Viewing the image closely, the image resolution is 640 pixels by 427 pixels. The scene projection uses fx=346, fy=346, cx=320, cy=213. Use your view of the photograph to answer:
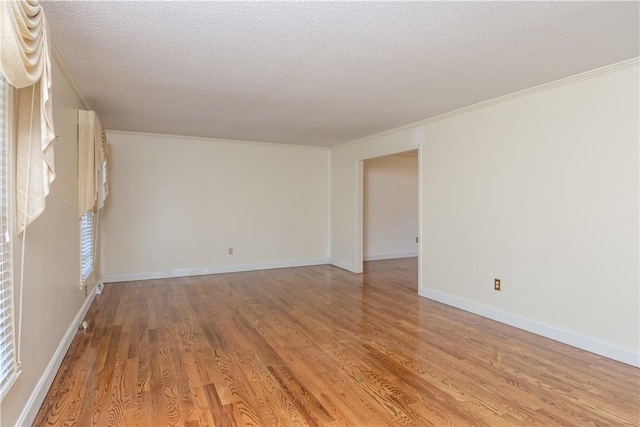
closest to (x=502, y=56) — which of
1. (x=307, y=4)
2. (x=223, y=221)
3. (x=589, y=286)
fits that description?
(x=307, y=4)

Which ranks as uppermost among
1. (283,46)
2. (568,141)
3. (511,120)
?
(283,46)

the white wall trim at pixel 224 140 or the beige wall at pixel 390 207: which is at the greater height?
the white wall trim at pixel 224 140

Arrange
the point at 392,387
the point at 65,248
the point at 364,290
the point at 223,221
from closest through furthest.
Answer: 1. the point at 392,387
2. the point at 65,248
3. the point at 364,290
4. the point at 223,221

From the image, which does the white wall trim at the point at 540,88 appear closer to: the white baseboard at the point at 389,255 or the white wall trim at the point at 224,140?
the white wall trim at the point at 224,140

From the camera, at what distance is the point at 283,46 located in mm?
2285

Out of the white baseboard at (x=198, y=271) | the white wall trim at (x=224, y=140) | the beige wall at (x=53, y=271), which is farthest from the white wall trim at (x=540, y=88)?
the beige wall at (x=53, y=271)

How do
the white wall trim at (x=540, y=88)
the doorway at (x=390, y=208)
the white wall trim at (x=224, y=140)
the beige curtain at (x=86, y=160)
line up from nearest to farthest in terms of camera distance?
the white wall trim at (x=540, y=88) → the beige curtain at (x=86, y=160) → the white wall trim at (x=224, y=140) → the doorway at (x=390, y=208)

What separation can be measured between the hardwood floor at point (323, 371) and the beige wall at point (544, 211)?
27 centimetres

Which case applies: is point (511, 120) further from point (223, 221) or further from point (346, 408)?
point (223, 221)

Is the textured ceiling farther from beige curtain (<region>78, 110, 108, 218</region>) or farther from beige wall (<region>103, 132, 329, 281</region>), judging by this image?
beige wall (<region>103, 132, 329, 281</region>)

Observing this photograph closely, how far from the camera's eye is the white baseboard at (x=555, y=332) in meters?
2.60

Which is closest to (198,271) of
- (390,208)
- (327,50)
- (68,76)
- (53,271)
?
(53,271)

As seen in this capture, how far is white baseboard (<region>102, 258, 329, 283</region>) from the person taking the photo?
5160 mm

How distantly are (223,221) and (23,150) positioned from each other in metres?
4.20
